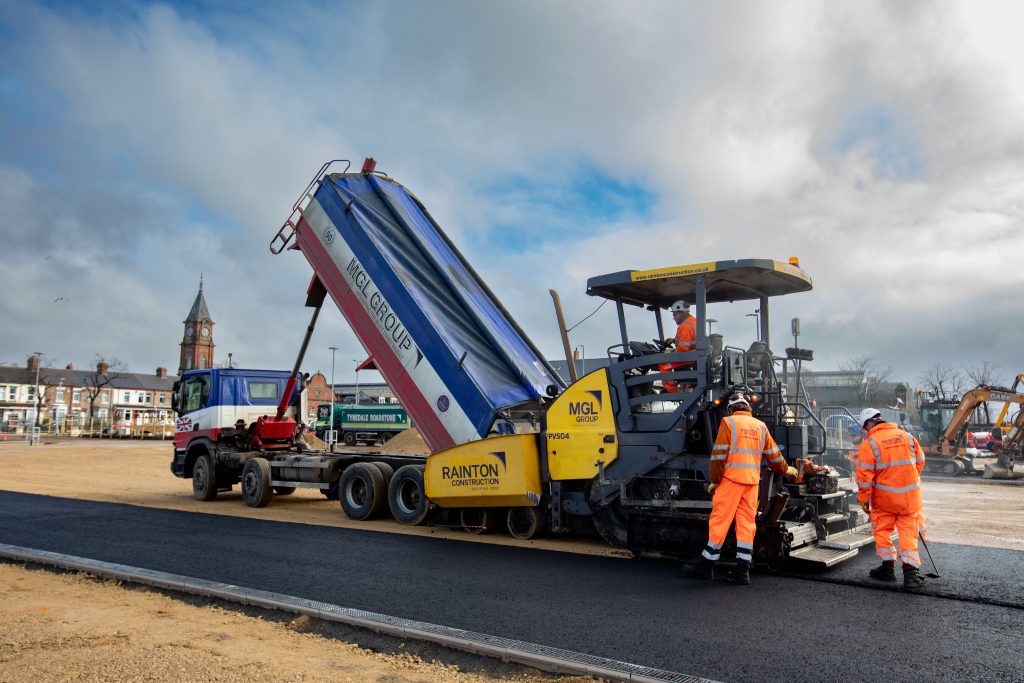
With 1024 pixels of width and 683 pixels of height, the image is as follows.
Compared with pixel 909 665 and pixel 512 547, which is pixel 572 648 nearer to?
pixel 909 665

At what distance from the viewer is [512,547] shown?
7.91m

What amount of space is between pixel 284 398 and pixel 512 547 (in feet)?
23.0

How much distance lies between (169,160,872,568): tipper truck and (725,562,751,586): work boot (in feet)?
1.54

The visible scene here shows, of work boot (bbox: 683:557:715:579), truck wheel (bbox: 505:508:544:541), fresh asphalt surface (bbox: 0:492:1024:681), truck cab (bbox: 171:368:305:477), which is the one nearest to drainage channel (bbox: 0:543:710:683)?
fresh asphalt surface (bbox: 0:492:1024:681)

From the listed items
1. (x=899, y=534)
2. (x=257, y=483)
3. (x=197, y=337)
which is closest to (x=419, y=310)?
(x=257, y=483)

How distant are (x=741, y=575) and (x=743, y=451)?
1.00 meters

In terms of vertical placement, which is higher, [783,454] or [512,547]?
[783,454]

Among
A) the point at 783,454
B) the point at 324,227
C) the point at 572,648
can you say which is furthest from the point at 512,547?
the point at 324,227

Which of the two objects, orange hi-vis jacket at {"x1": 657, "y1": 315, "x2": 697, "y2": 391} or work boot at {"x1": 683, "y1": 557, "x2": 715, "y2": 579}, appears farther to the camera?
orange hi-vis jacket at {"x1": 657, "y1": 315, "x2": 697, "y2": 391}

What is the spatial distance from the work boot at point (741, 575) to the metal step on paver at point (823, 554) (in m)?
0.60

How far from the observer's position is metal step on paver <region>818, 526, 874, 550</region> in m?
6.75

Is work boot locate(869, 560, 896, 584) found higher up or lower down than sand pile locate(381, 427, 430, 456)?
lower down

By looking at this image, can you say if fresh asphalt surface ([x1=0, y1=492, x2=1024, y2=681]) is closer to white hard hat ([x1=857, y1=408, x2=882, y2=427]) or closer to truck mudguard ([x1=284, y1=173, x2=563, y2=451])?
white hard hat ([x1=857, y1=408, x2=882, y2=427])

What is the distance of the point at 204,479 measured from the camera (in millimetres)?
12953
